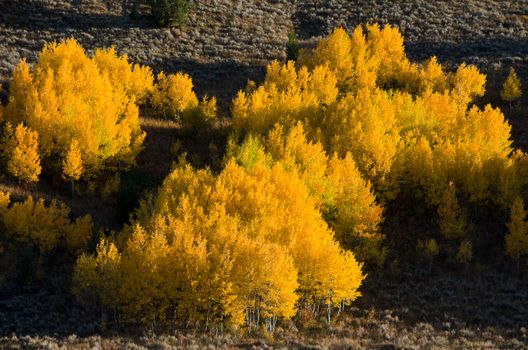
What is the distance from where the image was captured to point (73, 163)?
45.9m

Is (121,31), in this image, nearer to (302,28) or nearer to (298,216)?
(302,28)

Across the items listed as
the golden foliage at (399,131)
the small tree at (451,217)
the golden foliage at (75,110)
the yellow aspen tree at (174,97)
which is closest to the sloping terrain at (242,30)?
the yellow aspen tree at (174,97)

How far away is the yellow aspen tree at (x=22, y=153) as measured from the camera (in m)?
45.2

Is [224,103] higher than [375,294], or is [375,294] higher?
[224,103]

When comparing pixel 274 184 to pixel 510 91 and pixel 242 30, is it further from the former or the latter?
pixel 242 30

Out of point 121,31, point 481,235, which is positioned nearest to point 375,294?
point 481,235

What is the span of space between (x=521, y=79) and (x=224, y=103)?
3570 centimetres

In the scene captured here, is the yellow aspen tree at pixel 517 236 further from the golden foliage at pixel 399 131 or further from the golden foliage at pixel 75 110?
the golden foliage at pixel 75 110

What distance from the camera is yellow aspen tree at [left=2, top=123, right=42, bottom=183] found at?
45.2 metres

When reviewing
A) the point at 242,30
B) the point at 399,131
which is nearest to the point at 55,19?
the point at 242,30

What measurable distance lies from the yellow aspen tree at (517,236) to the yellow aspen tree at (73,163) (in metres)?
32.0

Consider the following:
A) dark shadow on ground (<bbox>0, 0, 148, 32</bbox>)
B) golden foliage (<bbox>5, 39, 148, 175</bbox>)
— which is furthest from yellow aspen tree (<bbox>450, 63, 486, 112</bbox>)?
dark shadow on ground (<bbox>0, 0, 148, 32</bbox>)

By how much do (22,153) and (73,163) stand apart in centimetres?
367

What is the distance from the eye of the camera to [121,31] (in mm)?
78625
